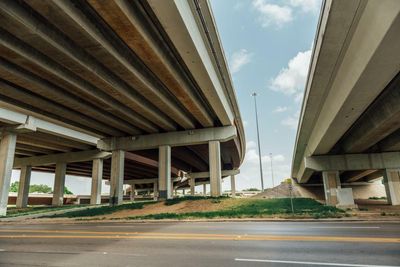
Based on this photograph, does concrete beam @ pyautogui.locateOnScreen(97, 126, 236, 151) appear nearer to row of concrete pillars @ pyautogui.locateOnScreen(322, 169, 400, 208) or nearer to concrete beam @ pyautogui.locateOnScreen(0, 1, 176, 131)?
concrete beam @ pyautogui.locateOnScreen(0, 1, 176, 131)

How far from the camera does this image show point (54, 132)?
33250mm

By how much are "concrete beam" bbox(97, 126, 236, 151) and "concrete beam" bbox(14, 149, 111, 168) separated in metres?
8.42

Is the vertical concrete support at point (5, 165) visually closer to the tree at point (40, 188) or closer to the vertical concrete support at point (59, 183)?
the vertical concrete support at point (59, 183)

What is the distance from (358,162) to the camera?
32.2 m

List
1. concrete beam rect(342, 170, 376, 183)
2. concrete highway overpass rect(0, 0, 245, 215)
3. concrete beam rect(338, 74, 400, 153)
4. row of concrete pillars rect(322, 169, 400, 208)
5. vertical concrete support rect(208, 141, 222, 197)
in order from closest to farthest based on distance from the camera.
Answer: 1. concrete highway overpass rect(0, 0, 245, 215)
2. concrete beam rect(338, 74, 400, 153)
3. vertical concrete support rect(208, 141, 222, 197)
4. row of concrete pillars rect(322, 169, 400, 208)
5. concrete beam rect(342, 170, 376, 183)

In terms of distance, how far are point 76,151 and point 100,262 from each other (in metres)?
43.0

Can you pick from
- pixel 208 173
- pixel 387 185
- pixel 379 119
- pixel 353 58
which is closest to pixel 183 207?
pixel 379 119


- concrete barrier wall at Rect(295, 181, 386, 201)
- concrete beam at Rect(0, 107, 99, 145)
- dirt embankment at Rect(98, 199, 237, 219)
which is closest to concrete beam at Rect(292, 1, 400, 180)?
dirt embankment at Rect(98, 199, 237, 219)

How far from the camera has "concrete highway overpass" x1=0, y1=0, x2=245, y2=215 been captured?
13117 millimetres

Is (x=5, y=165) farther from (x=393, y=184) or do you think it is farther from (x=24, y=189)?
(x=393, y=184)

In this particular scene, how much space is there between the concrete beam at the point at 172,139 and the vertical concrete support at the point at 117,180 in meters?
1.16

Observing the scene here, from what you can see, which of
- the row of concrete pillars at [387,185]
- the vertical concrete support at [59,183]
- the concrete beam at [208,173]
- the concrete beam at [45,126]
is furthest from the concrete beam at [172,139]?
the concrete beam at [208,173]

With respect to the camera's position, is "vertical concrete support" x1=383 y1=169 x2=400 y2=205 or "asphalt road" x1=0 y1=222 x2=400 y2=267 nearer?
"asphalt road" x1=0 y1=222 x2=400 y2=267

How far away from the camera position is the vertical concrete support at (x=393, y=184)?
3186 centimetres
